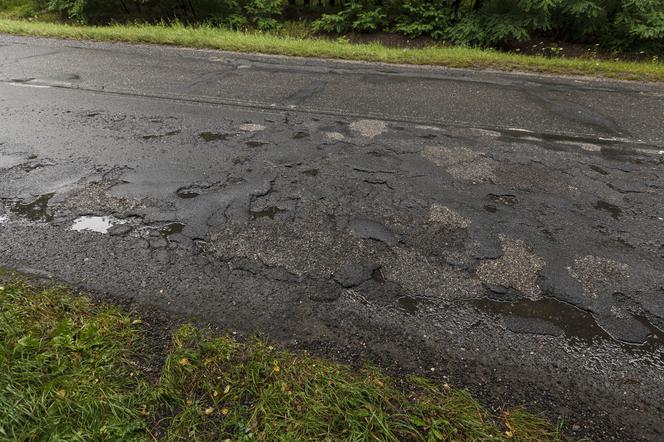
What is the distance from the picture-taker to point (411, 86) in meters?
7.02

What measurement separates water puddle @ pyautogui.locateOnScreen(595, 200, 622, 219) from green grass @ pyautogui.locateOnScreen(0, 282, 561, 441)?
2459mm

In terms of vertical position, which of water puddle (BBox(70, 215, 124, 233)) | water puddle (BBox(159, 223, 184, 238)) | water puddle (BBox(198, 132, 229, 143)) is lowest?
water puddle (BBox(159, 223, 184, 238))

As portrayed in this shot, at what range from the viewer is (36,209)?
369 centimetres

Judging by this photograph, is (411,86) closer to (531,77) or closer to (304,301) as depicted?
(531,77)

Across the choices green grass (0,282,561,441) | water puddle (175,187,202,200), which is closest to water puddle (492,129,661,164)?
water puddle (175,187,202,200)

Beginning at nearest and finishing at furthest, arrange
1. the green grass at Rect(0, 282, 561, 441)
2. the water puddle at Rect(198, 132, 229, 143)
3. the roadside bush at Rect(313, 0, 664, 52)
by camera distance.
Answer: the green grass at Rect(0, 282, 561, 441) < the water puddle at Rect(198, 132, 229, 143) < the roadside bush at Rect(313, 0, 664, 52)

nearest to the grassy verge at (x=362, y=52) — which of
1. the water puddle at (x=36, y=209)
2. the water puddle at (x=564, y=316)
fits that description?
the water puddle at (x=36, y=209)

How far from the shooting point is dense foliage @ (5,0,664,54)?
9375mm

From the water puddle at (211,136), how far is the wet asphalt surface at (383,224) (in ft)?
0.16

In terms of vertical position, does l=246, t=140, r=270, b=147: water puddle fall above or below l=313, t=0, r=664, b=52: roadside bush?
below

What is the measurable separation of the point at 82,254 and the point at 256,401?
199cm

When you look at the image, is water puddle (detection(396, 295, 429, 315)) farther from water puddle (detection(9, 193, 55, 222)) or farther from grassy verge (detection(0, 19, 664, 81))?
grassy verge (detection(0, 19, 664, 81))

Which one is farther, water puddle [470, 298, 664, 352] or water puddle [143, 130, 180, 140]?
water puddle [143, 130, 180, 140]

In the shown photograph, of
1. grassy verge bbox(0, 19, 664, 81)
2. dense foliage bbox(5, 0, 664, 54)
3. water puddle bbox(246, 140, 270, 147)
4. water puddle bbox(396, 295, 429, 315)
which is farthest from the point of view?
dense foliage bbox(5, 0, 664, 54)
